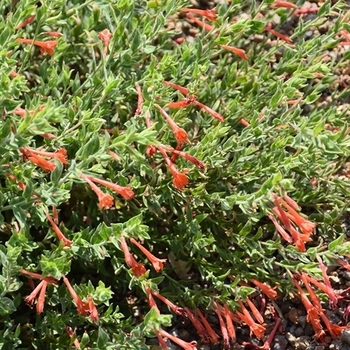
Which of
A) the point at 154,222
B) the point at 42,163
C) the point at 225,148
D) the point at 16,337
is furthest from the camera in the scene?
the point at 154,222

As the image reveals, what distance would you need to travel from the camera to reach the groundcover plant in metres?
3.71

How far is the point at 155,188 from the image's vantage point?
431 centimetres

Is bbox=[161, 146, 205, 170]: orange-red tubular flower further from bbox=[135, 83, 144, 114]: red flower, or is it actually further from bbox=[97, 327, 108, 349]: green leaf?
bbox=[97, 327, 108, 349]: green leaf

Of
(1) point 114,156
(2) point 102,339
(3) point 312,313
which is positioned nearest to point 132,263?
(2) point 102,339

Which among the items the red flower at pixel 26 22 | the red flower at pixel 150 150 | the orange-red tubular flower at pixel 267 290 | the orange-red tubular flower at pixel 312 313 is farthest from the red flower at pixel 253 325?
the red flower at pixel 26 22

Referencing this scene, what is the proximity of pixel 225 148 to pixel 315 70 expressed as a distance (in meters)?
0.74

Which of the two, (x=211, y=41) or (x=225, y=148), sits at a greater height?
(x=211, y=41)

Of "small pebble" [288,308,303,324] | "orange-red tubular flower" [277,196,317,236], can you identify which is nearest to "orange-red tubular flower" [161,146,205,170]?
"orange-red tubular flower" [277,196,317,236]

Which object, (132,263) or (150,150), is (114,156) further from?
(132,263)

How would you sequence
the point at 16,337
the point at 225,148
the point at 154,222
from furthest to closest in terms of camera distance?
1. the point at 154,222
2. the point at 225,148
3. the point at 16,337

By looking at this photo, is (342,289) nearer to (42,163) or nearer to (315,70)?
(315,70)

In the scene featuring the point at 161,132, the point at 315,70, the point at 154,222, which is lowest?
the point at 154,222

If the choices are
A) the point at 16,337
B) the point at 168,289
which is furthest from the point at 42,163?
the point at 168,289

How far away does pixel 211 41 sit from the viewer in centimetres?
436
